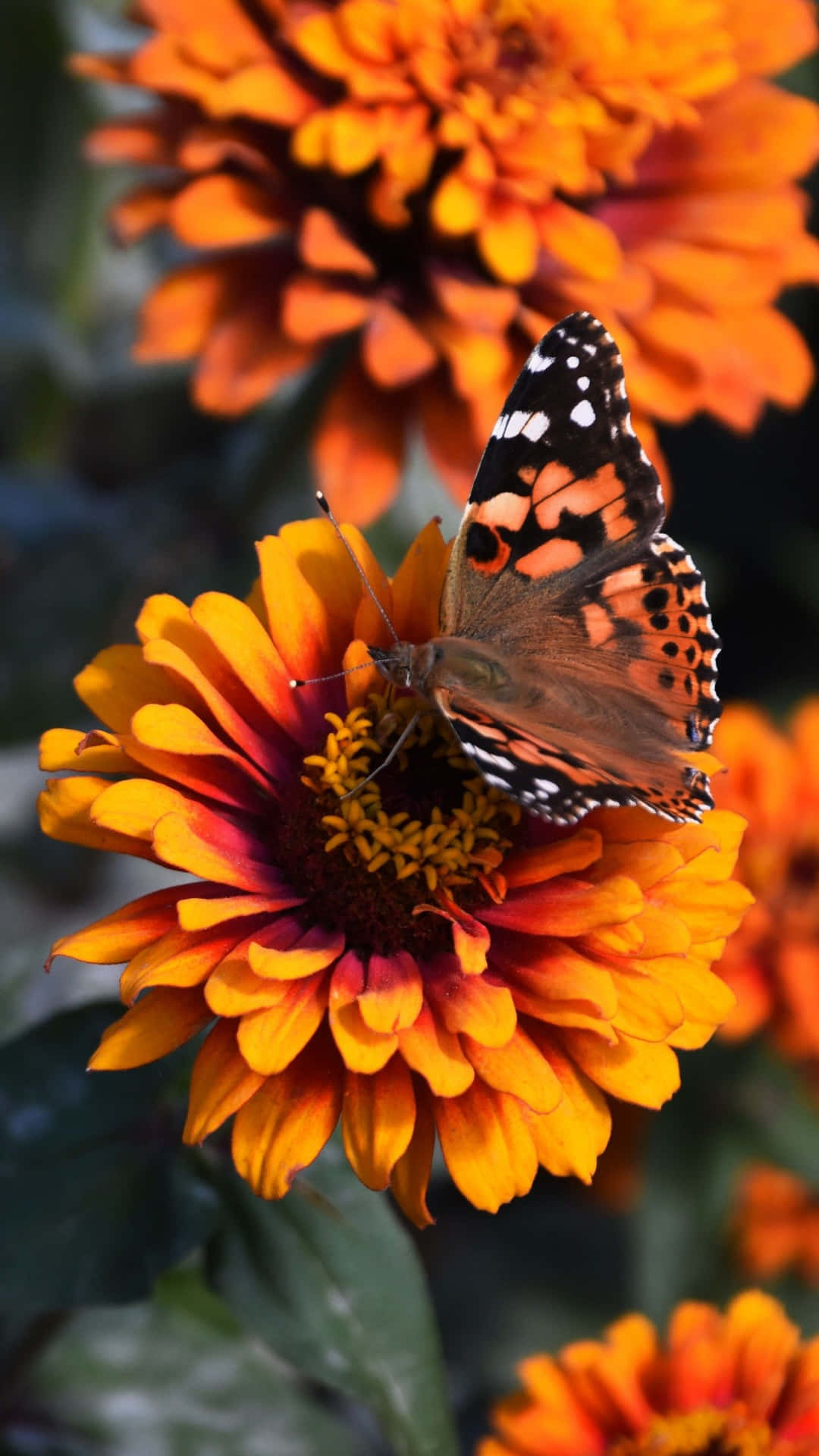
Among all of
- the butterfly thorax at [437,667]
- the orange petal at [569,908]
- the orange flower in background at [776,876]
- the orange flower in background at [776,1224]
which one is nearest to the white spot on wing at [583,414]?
the butterfly thorax at [437,667]

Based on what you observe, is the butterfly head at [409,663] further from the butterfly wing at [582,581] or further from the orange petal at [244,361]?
the orange petal at [244,361]

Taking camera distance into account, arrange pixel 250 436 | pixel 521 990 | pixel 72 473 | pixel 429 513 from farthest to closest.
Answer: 1. pixel 72 473
2. pixel 250 436
3. pixel 429 513
4. pixel 521 990

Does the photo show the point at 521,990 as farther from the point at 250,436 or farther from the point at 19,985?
the point at 250,436

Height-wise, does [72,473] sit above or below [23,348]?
below

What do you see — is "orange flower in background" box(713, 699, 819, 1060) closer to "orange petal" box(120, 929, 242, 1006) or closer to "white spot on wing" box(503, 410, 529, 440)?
"white spot on wing" box(503, 410, 529, 440)

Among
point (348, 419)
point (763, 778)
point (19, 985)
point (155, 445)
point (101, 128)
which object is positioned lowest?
point (763, 778)

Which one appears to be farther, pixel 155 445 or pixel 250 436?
pixel 155 445

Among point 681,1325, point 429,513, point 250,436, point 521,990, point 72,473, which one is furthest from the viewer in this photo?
point 72,473

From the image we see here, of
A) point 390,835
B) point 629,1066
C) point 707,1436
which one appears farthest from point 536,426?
point 707,1436

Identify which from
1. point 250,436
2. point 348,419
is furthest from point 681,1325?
point 250,436
